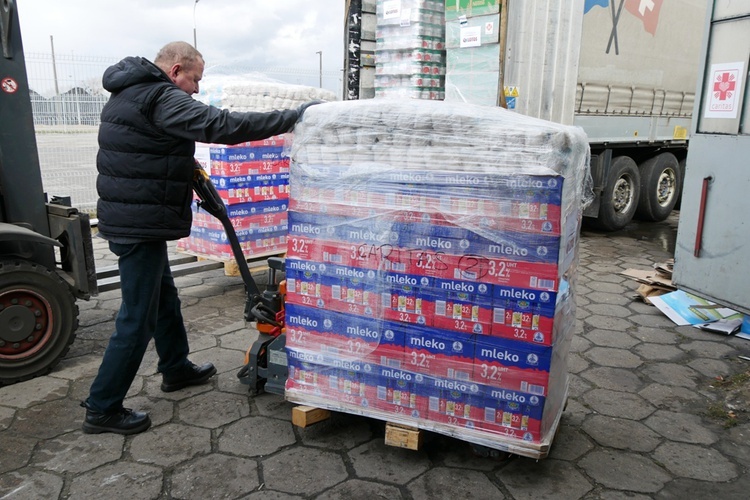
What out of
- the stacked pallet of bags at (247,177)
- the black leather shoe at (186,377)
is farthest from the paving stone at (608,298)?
the black leather shoe at (186,377)

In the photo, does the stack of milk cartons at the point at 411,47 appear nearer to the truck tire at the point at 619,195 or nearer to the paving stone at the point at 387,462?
the truck tire at the point at 619,195

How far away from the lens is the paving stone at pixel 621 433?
123 inches

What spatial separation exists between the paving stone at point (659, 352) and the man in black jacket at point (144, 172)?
3.08 m

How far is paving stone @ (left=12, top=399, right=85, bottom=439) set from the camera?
10.5 ft

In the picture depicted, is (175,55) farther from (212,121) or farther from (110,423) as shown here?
(110,423)

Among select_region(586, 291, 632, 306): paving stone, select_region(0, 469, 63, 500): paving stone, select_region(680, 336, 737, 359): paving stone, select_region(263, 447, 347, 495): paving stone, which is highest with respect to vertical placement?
select_region(586, 291, 632, 306): paving stone

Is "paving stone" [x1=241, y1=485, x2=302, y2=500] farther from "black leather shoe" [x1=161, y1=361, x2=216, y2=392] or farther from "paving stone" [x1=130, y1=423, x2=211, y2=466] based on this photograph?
"black leather shoe" [x1=161, y1=361, x2=216, y2=392]

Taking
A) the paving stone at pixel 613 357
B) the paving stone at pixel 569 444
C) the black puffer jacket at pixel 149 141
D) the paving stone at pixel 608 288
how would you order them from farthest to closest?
the paving stone at pixel 608 288, the paving stone at pixel 613 357, the paving stone at pixel 569 444, the black puffer jacket at pixel 149 141

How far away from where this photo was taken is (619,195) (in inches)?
344

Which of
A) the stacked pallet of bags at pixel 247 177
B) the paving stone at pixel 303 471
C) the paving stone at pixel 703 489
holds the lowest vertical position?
the paving stone at pixel 703 489

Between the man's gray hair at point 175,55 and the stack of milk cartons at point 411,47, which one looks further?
the stack of milk cartons at point 411,47

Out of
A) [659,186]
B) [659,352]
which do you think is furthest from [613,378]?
[659,186]

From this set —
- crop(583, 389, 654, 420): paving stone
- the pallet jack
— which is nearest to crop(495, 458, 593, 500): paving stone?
crop(583, 389, 654, 420): paving stone

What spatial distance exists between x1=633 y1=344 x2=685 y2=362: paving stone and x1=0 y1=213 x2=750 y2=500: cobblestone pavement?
0.02m
